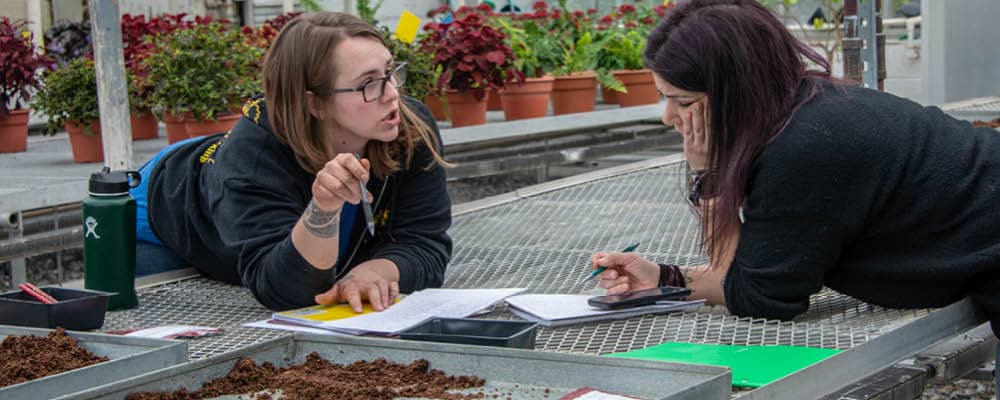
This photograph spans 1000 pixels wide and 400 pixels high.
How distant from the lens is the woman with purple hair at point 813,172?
216cm

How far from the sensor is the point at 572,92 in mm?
7316

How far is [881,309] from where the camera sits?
2410 mm

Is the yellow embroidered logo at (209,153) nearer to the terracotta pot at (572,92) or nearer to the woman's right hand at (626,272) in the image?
the woman's right hand at (626,272)

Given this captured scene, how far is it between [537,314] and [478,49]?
437 cm

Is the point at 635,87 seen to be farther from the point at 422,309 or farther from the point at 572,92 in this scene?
the point at 422,309

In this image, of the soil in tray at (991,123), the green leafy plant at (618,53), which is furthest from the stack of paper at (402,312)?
the green leafy plant at (618,53)

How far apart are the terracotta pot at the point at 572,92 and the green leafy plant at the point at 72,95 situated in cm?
281

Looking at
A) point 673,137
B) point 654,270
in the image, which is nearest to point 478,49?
point 673,137

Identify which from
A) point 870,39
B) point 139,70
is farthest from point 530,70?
point 870,39

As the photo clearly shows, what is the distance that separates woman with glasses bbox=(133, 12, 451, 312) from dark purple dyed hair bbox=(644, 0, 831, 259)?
64cm

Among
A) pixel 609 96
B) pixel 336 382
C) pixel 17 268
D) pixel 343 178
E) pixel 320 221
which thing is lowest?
pixel 17 268

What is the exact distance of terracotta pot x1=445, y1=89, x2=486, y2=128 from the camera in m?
6.47

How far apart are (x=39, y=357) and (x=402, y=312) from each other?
2.43ft

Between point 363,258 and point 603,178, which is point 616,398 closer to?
point 363,258
